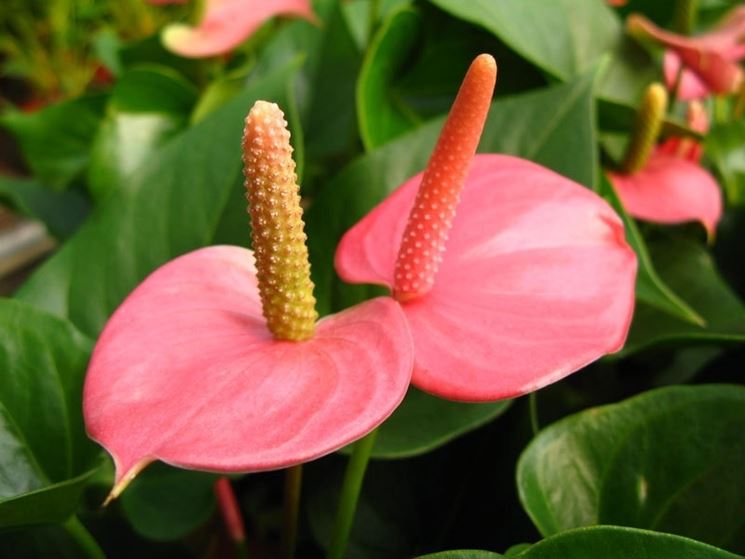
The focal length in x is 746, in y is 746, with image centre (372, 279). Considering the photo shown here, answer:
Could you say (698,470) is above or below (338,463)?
above

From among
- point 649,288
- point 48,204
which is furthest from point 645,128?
point 48,204

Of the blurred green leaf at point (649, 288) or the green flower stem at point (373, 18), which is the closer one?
the blurred green leaf at point (649, 288)

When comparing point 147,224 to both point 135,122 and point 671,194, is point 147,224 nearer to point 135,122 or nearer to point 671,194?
point 135,122

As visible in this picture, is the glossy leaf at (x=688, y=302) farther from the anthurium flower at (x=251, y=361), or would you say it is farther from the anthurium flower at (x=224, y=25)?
the anthurium flower at (x=224, y=25)

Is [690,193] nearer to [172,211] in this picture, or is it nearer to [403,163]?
[403,163]

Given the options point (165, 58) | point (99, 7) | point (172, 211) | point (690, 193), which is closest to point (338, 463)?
point (172, 211)

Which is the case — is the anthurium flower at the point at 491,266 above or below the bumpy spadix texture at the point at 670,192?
above

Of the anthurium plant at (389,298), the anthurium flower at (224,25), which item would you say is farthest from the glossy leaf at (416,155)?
the anthurium flower at (224,25)
